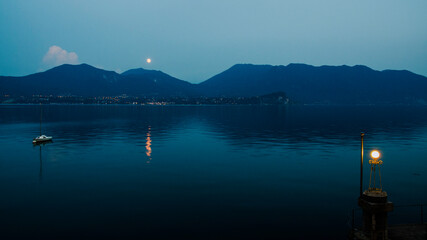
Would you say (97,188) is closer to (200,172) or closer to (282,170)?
(200,172)

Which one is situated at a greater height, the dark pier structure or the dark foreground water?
the dark pier structure

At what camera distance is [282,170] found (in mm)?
46156

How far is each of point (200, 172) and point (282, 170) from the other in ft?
38.5

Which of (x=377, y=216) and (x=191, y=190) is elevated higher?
(x=377, y=216)

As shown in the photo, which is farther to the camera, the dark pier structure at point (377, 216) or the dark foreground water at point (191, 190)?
the dark foreground water at point (191, 190)

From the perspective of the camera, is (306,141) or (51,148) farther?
(306,141)

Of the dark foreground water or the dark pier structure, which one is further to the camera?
the dark foreground water

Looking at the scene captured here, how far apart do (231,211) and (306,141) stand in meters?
52.2

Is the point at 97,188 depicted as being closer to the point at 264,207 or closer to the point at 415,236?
the point at 264,207

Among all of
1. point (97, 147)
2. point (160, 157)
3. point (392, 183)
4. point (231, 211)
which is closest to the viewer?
point (231, 211)

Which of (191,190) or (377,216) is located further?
(191,190)

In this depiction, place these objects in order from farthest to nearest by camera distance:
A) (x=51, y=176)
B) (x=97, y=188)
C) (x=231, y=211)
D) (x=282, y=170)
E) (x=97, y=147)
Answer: (x=97, y=147) < (x=282, y=170) < (x=51, y=176) < (x=97, y=188) < (x=231, y=211)

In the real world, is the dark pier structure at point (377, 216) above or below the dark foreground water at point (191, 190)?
above

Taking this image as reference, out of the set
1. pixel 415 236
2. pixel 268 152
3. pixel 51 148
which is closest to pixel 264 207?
pixel 415 236
